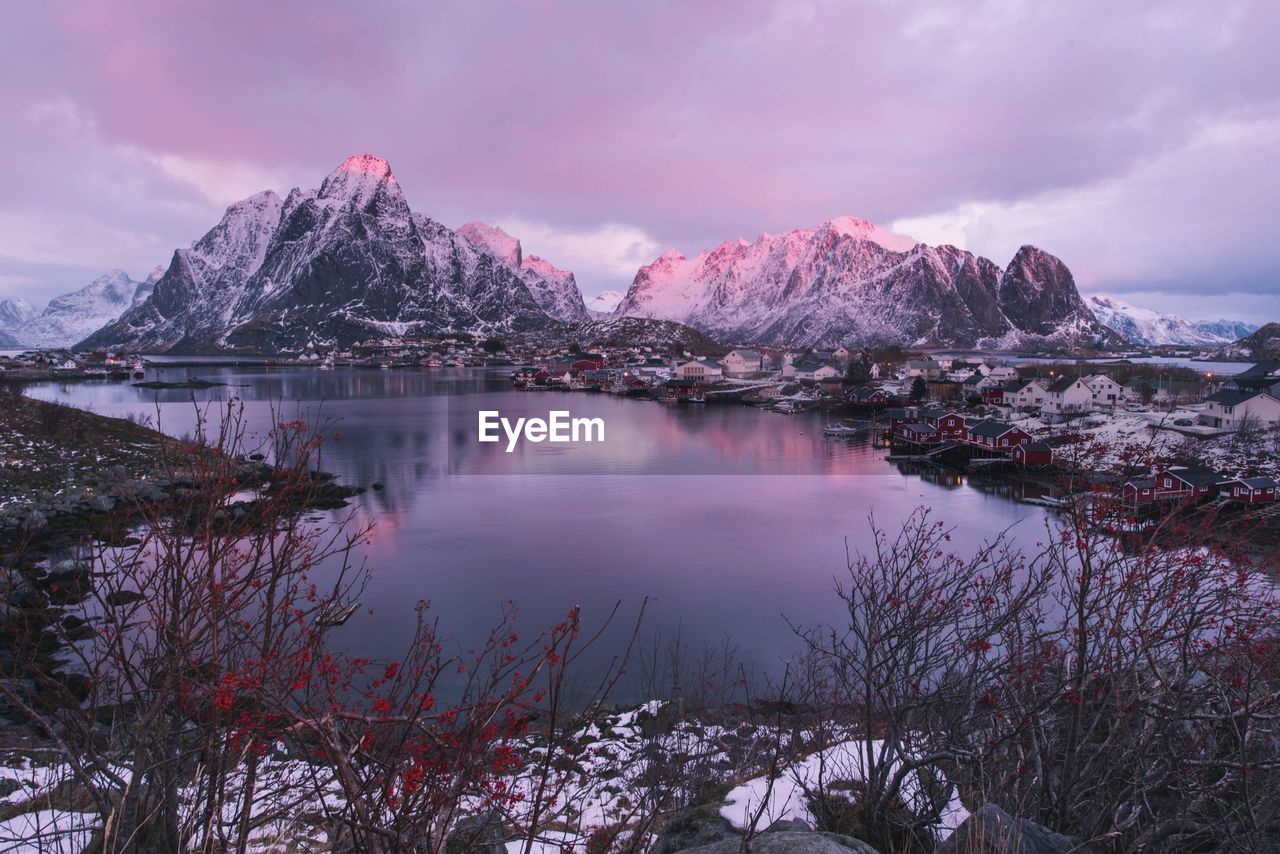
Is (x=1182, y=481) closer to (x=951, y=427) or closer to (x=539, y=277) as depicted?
(x=951, y=427)

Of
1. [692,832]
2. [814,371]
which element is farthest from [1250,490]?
[814,371]

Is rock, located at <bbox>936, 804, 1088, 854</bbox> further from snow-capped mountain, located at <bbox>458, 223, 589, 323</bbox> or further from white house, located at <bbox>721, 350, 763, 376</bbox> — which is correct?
snow-capped mountain, located at <bbox>458, 223, 589, 323</bbox>

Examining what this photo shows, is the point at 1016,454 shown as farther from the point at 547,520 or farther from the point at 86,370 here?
the point at 86,370

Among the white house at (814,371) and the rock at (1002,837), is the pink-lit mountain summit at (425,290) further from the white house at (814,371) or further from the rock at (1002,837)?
the rock at (1002,837)

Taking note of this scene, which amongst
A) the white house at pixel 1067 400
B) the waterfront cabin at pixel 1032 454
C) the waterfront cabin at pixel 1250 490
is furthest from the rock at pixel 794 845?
the white house at pixel 1067 400

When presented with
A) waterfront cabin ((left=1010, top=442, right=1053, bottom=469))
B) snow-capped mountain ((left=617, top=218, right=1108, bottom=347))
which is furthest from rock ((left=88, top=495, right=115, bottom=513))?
snow-capped mountain ((left=617, top=218, right=1108, bottom=347))

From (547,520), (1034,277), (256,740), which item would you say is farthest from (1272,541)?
(1034,277)
